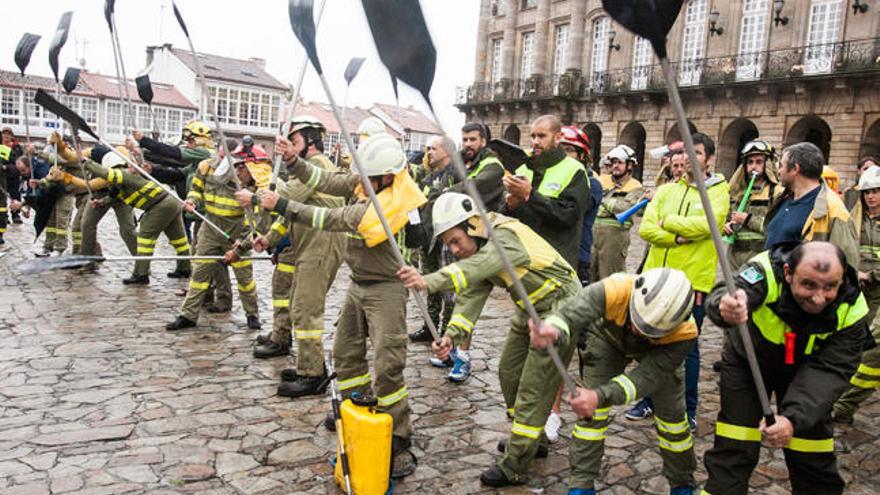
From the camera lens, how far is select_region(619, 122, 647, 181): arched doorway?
110ft

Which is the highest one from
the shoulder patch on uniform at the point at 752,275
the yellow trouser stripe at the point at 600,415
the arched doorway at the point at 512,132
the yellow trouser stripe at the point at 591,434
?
the arched doorway at the point at 512,132

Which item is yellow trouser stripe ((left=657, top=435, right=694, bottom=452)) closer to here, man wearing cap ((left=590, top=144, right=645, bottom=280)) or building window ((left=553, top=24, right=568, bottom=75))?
man wearing cap ((left=590, top=144, right=645, bottom=280))

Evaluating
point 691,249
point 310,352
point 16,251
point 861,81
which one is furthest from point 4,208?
point 861,81

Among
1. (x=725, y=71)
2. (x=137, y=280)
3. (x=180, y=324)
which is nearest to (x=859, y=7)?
(x=725, y=71)

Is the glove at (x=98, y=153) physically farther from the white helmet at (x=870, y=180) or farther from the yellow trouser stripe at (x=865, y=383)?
the yellow trouser stripe at (x=865, y=383)

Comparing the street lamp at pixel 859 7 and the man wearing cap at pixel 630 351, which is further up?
the street lamp at pixel 859 7

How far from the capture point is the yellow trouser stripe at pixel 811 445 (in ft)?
10.8

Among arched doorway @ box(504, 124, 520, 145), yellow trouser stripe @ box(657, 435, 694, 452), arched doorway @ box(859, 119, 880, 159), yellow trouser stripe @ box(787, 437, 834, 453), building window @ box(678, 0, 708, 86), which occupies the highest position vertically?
building window @ box(678, 0, 708, 86)

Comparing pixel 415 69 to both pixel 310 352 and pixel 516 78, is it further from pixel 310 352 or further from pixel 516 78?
pixel 516 78

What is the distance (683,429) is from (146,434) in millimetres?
3426

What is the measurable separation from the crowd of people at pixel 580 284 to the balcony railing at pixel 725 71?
70.4 feet

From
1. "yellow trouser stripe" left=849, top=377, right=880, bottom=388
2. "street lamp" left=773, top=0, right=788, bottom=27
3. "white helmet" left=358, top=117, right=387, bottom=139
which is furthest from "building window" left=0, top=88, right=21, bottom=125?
"yellow trouser stripe" left=849, top=377, right=880, bottom=388

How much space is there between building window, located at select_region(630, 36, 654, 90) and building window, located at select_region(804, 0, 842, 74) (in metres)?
7.10

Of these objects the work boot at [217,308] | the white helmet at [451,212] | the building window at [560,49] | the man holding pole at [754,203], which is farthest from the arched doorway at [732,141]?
the white helmet at [451,212]
